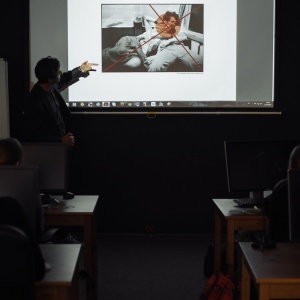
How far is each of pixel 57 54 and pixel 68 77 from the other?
0.28 meters

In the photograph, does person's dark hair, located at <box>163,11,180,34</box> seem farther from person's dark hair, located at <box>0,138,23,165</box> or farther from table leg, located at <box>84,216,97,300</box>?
person's dark hair, located at <box>0,138,23,165</box>

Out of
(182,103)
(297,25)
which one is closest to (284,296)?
(182,103)

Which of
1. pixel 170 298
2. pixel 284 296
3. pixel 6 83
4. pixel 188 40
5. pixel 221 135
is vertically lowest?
pixel 170 298

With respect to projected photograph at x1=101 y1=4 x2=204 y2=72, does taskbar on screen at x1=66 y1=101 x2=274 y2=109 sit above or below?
below

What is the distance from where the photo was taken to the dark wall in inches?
251

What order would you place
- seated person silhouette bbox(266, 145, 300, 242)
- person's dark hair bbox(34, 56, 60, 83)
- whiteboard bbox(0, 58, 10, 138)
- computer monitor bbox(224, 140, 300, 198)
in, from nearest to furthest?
seated person silhouette bbox(266, 145, 300, 242)
computer monitor bbox(224, 140, 300, 198)
person's dark hair bbox(34, 56, 60, 83)
whiteboard bbox(0, 58, 10, 138)

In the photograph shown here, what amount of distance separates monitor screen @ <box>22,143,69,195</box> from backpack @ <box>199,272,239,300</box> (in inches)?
50.6

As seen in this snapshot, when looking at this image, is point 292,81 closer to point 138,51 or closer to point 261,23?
point 261,23

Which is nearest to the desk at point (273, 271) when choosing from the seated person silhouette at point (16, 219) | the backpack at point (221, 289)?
the backpack at point (221, 289)

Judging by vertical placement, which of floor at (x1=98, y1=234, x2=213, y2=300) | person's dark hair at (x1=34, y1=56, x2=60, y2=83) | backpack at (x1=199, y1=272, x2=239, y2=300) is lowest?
floor at (x1=98, y1=234, x2=213, y2=300)

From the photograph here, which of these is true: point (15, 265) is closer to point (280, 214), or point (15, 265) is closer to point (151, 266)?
point (280, 214)

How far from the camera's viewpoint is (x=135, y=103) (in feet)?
20.9

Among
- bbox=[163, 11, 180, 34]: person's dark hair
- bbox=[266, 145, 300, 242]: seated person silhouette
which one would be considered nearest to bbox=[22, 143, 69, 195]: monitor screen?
bbox=[266, 145, 300, 242]: seated person silhouette

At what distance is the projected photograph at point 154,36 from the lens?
6.30 m
